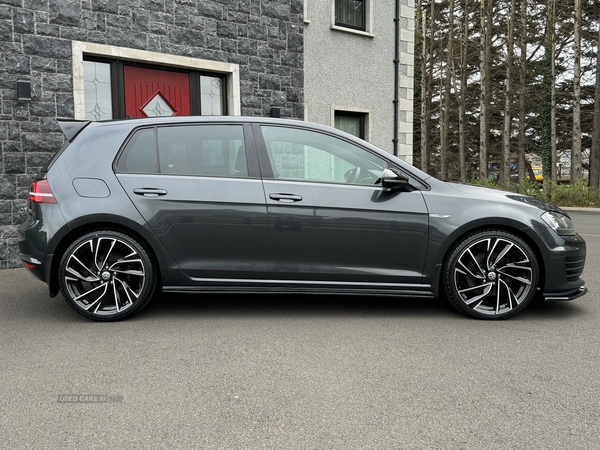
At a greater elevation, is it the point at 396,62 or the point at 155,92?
the point at 396,62

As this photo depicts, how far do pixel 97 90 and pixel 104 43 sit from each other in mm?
685

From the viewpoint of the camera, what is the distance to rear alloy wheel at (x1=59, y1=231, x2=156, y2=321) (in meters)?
4.56

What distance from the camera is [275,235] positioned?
4590 mm

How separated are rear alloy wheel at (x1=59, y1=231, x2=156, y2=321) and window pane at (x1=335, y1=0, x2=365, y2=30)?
916cm

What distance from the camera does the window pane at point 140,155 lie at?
4695 mm

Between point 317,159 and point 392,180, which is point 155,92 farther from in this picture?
point 392,180

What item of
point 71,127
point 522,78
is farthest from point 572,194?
point 71,127

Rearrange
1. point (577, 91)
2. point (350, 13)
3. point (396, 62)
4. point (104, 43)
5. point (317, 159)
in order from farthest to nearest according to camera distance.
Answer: point (577, 91), point (396, 62), point (350, 13), point (104, 43), point (317, 159)

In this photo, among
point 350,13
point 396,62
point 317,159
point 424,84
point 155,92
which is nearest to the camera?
point 317,159

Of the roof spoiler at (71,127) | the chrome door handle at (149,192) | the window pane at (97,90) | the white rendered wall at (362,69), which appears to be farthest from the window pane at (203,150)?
the white rendered wall at (362,69)

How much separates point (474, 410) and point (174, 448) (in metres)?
1.50

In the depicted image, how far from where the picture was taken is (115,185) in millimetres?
4617

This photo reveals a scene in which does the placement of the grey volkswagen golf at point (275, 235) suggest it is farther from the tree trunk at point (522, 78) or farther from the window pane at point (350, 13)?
the tree trunk at point (522, 78)

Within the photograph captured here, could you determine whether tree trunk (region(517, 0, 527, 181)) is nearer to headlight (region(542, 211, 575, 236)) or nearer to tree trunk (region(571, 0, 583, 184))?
tree trunk (region(571, 0, 583, 184))
